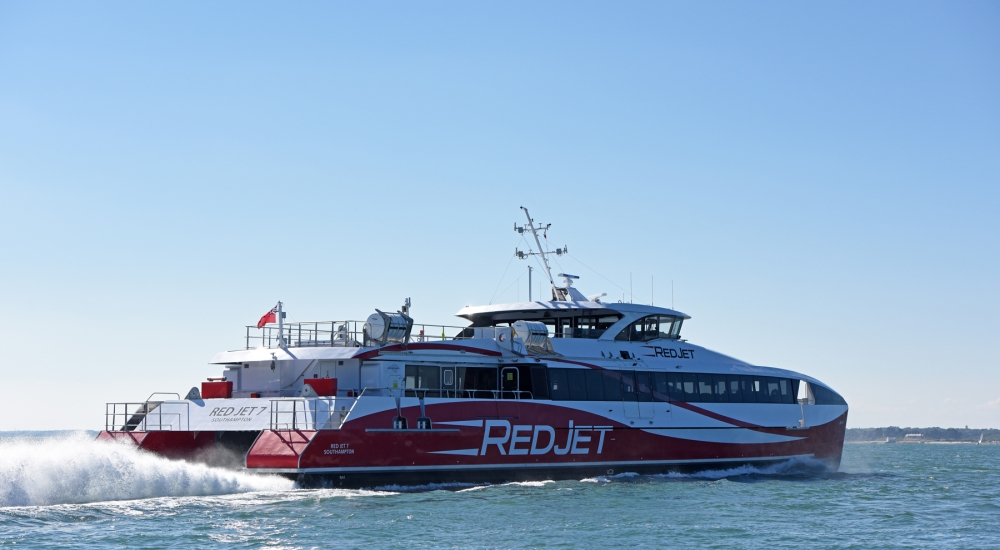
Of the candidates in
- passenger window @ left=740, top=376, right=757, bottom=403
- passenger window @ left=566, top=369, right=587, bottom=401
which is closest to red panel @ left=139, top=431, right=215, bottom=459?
passenger window @ left=566, top=369, right=587, bottom=401

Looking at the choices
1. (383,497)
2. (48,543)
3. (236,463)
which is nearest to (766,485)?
(383,497)

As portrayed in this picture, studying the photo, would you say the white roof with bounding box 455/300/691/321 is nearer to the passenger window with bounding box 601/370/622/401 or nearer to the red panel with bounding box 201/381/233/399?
the passenger window with bounding box 601/370/622/401

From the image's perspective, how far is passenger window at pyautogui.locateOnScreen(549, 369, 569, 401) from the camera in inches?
909

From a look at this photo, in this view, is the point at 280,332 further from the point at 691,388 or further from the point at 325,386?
the point at 691,388

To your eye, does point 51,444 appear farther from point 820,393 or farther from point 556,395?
point 820,393

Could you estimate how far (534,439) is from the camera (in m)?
22.2

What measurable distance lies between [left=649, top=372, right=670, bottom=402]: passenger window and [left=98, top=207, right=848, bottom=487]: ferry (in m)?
0.03

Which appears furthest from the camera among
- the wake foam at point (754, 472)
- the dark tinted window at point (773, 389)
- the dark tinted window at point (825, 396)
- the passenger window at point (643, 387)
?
the dark tinted window at point (825, 396)

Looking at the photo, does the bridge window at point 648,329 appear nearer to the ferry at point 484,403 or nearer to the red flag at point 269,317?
the ferry at point 484,403

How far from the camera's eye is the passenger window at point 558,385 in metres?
23.1

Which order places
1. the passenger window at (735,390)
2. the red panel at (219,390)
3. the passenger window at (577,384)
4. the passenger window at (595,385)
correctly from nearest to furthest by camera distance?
the red panel at (219,390), the passenger window at (577,384), the passenger window at (595,385), the passenger window at (735,390)

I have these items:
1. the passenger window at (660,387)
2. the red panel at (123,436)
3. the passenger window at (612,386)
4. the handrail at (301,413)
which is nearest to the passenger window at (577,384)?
the passenger window at (612,386)

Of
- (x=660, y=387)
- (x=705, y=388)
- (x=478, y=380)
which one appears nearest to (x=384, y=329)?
(x=478, y=380)

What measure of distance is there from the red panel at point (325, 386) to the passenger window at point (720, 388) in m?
10.3
